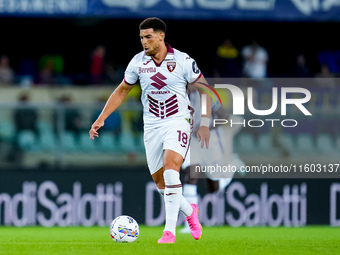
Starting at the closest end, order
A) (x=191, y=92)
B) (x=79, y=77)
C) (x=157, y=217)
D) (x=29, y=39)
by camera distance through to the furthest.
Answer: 1. (x=191, y=92)
2. (x=157, y=217)
3. (x=79, y=77)
4. (x=29, y=39)

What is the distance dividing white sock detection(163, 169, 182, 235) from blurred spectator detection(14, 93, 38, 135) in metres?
4.54

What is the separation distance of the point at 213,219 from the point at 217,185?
4.76 ft

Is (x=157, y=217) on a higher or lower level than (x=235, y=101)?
lower

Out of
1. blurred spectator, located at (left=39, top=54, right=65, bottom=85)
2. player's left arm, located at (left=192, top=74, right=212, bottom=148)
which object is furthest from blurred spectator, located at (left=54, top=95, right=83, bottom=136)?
player's left arm, located at (left=192, top=74, right=212, bottom=148)

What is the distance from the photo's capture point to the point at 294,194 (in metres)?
13.0

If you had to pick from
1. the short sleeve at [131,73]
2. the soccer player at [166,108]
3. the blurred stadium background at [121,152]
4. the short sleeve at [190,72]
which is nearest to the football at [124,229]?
the soccer player at [166,108]

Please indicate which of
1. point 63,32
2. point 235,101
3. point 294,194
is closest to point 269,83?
point 235,101

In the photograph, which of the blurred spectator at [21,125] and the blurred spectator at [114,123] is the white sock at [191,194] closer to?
the blurred spectator at [114,123]

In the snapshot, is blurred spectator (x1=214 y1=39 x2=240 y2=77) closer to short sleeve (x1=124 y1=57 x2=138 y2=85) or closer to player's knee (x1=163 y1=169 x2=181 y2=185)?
short sleeve (x1=124 y1=57 x2=138 y2=85)

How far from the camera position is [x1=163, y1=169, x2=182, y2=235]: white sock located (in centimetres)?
805

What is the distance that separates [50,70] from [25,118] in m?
3.78

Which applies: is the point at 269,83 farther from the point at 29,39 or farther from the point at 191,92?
the point at 29,39

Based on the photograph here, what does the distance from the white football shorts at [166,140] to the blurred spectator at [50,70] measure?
7131mm

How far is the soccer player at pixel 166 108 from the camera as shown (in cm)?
810
